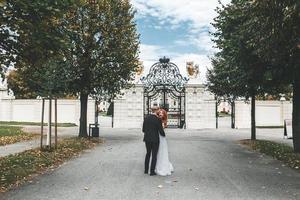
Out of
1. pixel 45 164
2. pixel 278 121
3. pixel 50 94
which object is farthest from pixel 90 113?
pixel 45 164

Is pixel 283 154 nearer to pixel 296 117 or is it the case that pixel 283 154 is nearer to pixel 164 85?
pixel 296 117

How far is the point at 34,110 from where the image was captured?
44.5 metres

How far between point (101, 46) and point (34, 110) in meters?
23.1

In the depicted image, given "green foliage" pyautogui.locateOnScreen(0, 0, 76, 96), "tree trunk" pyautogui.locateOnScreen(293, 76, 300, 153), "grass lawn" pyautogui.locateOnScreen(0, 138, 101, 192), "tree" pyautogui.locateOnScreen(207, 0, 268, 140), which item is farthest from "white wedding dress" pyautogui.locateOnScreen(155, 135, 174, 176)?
"tree trunk" pyautogui.locateOnScreen(293, 76, 300, 153)

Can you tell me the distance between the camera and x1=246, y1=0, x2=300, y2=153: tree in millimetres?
11188

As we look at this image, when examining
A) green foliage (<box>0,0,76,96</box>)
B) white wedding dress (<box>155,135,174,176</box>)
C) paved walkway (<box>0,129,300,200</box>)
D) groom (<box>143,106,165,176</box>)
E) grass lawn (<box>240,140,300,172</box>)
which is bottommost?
paved walkway (<box>0,129,300,200</box>)

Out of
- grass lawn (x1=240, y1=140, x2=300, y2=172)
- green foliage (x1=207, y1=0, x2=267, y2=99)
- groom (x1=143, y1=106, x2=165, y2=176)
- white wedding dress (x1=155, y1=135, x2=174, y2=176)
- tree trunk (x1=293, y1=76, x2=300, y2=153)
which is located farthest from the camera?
tree trunk (x1=293, y1=76, x2=300, y2=153)

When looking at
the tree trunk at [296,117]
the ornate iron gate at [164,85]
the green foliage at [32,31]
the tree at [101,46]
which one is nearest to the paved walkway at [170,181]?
the tree trunk at [296,117]

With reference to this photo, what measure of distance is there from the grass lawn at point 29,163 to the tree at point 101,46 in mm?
5184

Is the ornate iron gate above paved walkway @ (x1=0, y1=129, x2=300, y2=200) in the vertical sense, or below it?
above

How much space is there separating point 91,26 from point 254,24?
36.5 feet

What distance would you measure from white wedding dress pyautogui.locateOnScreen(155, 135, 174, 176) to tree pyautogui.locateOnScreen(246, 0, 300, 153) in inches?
149

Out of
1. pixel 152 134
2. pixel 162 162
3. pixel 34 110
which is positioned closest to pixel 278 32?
pixel 152 134

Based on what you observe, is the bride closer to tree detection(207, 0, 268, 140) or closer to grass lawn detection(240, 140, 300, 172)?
grass lawn detection(240, 140, 300, 172)
